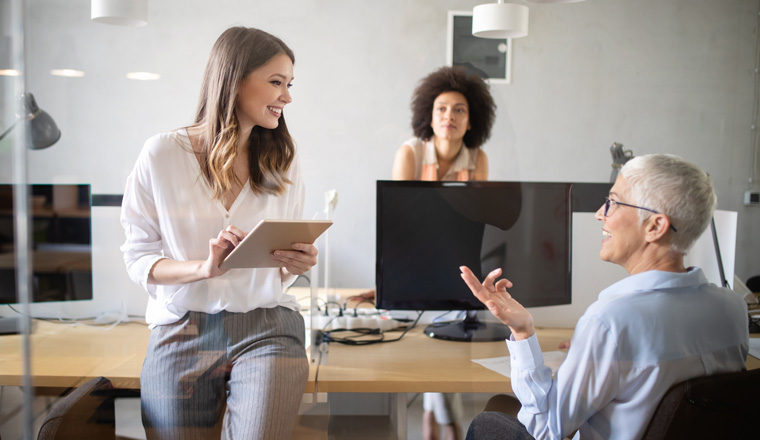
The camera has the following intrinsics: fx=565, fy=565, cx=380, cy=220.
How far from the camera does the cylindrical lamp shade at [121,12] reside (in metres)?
1.28

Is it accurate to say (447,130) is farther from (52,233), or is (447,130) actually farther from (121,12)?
(52,233)

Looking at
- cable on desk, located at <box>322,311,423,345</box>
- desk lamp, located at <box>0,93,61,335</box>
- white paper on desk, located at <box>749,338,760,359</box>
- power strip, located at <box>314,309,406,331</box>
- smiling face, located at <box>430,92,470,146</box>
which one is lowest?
cable on desk, located at <box>322,311,423,345</box>

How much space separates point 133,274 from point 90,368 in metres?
0.29

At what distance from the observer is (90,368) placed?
4.45 feet

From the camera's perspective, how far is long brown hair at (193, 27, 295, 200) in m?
1.20

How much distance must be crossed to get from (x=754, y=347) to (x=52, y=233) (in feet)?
5.25

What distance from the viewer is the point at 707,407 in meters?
0.96

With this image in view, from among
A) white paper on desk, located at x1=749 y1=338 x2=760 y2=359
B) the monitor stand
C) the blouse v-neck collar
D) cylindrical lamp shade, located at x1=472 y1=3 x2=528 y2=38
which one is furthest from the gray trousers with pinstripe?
white paper on desk, located at x1=749 y1=338 x2=760 y2=359

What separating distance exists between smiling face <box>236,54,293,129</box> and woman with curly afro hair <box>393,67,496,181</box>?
0.36 metres

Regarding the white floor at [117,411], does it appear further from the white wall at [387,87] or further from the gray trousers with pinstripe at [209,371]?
the white wall at [387,87]

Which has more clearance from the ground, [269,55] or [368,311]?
[269,55]

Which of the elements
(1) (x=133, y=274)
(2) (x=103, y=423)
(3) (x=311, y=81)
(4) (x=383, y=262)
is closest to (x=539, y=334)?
(4) (x=383, y=262)

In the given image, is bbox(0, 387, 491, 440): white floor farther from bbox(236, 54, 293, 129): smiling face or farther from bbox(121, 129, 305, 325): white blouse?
bbox(236, 54, 293, 129): smiling face

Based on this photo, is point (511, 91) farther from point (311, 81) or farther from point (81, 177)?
point (81, 177)
